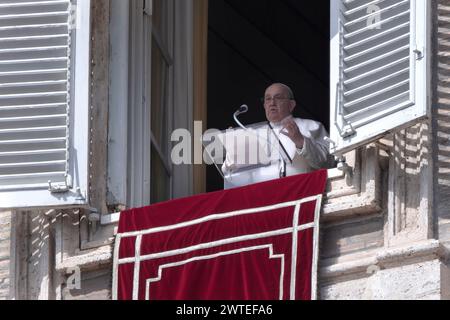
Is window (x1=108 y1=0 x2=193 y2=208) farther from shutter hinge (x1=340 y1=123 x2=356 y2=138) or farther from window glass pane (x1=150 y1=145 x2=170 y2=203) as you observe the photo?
shutter hinge (x1=340 y1=123 x2=356 y2=138)

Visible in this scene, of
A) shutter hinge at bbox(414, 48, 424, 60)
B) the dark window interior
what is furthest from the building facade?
the dark window interior

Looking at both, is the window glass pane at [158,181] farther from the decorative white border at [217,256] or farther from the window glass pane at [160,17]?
the decorative white border at [217,256]

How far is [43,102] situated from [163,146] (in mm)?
977

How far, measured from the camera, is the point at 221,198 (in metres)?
14.4

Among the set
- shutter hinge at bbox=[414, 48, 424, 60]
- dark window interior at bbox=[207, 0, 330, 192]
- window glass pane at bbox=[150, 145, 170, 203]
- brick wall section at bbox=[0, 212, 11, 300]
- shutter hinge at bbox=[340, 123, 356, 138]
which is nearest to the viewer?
shutter hinge at bbox=[414, 48, 424, 60]

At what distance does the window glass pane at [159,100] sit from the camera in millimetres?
15500

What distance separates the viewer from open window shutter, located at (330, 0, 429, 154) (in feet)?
45.9

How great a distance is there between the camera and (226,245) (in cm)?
1426

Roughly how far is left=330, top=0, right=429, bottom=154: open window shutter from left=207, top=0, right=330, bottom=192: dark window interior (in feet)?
10.1

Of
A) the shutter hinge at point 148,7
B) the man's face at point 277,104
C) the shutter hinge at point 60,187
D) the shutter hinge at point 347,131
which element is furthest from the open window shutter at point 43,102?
the shutter hinge at point 347,131

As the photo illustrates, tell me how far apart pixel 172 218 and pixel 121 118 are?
0.72 metres

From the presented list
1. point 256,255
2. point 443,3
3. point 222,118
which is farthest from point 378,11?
point 222,118

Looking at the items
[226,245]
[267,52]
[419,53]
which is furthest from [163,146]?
[267,52]
